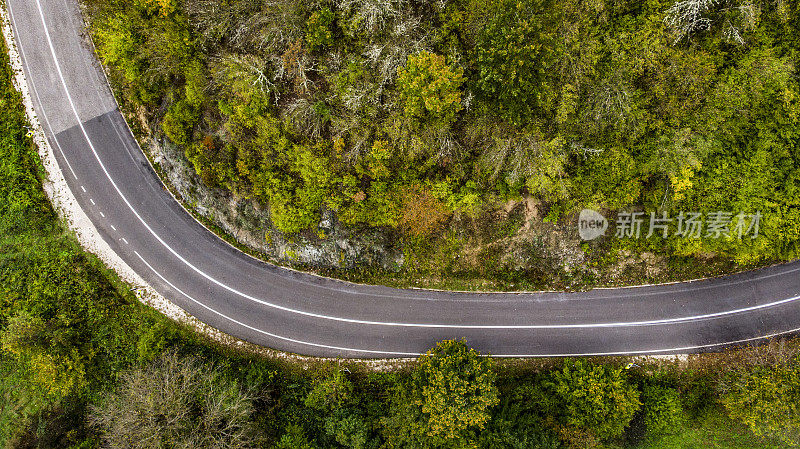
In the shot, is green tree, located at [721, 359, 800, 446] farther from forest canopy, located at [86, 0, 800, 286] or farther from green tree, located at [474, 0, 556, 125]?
green tree, located at [474, 0, 556, 125]

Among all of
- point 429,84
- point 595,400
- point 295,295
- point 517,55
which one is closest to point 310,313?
point 295,295

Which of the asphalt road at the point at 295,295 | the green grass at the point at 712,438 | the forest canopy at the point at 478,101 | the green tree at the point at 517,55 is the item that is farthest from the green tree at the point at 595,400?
the green tree at the point at 517,55

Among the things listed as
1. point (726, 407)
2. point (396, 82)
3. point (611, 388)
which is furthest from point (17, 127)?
point (726, 407)

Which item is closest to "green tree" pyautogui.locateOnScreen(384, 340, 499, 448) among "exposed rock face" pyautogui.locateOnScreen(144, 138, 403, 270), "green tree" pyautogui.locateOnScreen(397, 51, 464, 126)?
"exposed rock face" pyautogui.locateOnScreen(144, 138, 403, 270)

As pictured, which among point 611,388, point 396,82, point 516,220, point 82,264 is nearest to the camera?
point 396,82

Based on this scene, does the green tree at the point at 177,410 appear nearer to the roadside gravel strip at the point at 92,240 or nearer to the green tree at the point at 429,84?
the roadside gravel strip at the point at 92,240

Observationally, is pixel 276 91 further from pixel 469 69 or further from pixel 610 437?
pixel 610 437
